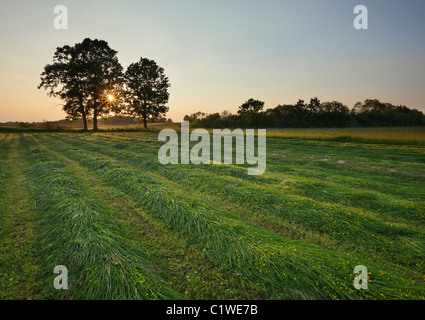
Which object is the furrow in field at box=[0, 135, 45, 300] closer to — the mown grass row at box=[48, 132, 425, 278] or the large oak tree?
the mown grass row at box=[48, 132, 425, 278]

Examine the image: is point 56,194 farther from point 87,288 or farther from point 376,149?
point 376,149

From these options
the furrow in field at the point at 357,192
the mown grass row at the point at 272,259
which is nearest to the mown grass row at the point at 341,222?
the furrow in field at the point at 357,192

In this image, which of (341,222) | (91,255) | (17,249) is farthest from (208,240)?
(17,249)

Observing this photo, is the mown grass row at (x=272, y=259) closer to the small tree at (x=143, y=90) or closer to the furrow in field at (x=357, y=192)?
the furrow in field at (x=357, y=192)

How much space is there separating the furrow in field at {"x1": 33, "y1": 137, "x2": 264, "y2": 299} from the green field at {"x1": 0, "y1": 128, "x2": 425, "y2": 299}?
0.07ft

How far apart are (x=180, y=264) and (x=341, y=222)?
15.1 feet

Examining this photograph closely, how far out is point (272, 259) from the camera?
3840 mm

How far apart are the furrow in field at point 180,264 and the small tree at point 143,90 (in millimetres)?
46237

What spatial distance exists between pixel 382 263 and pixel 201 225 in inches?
162

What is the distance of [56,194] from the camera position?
6742mm

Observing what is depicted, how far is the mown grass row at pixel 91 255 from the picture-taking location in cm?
318

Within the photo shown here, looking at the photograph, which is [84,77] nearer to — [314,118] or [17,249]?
[17,249]
